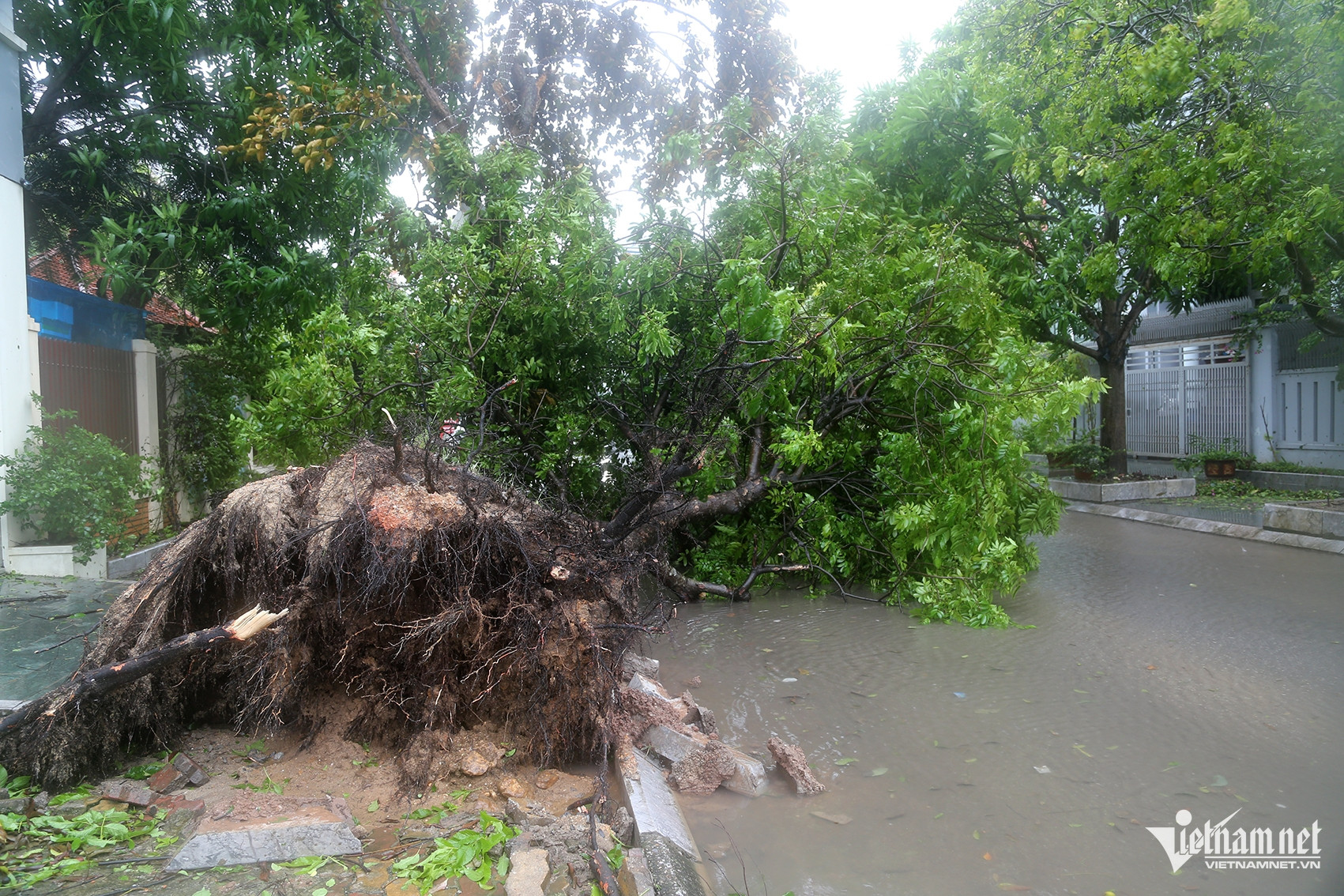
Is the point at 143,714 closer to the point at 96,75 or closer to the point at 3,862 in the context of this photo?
the point at 3,862

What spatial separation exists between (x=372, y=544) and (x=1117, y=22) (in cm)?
947

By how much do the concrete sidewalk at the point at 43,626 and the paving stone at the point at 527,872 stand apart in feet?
8.25

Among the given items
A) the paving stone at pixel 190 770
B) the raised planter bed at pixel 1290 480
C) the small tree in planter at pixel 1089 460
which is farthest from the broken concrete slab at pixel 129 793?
the raised planter bed at pixel 1290 480

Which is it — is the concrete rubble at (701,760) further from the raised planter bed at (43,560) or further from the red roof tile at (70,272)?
the red roof tile at (70,272)

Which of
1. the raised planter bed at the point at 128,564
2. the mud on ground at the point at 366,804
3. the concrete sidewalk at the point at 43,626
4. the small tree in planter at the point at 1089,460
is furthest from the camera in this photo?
the small tree in planter at the point at 1089,460

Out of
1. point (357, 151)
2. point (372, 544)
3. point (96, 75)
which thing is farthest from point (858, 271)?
Result: point (96, 75)

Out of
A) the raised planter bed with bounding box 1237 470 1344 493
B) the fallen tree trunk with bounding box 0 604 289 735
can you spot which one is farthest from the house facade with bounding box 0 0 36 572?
the raised planter bed with bounding box 1237 470 1344 493

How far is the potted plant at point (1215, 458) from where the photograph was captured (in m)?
15.7

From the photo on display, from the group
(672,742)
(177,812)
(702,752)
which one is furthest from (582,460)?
(177,812)

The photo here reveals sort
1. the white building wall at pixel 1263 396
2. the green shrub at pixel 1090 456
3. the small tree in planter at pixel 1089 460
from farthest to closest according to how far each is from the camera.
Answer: the white building wall at pixel 1263 396 → the green shrub at pixel 1090 456 → the small tree in planter at pixel 1089 460

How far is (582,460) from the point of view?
28.8 feet

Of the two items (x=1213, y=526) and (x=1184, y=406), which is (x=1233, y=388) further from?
(x=1213, y=526)

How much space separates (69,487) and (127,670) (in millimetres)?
5175

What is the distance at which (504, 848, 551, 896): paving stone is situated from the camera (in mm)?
3053
